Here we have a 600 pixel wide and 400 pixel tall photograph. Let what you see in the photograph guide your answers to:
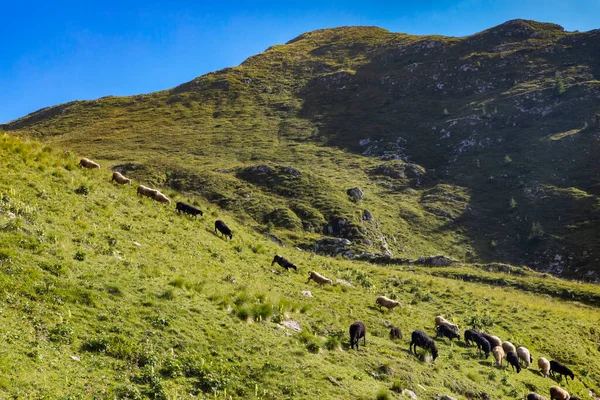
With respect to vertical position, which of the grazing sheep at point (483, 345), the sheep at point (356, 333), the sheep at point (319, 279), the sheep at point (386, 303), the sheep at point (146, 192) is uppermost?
the sheep at point (146, 192)

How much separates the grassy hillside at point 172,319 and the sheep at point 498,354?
1020 millimetres

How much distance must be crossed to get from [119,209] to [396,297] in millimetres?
20558

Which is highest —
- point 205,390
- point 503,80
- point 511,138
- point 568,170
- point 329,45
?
point 329,45

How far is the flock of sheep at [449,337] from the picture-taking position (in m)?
18.7

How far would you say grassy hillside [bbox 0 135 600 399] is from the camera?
995 cm

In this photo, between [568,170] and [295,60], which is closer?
[568,170]

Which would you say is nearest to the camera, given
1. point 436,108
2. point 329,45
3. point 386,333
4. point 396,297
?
point 386,333

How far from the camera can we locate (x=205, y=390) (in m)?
10.5

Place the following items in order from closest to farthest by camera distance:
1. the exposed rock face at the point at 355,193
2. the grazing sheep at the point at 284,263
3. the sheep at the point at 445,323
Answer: the sheep at the point at 445,323
the grazing sheep at the point at 284,263
the exposed rock face at the point at 355,193

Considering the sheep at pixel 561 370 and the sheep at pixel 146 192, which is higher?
the sheep at pixel 146 192

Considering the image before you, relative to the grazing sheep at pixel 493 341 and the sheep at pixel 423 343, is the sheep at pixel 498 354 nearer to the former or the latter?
the grazing sheep at pixel 493 341

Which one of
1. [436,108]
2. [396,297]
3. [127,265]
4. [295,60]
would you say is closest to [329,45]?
[295,60]

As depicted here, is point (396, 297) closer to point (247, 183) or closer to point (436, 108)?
point (247, 183)

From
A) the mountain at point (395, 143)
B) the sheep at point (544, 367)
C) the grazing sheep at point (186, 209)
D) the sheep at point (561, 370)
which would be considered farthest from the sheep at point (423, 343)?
the mountain at point (395, 143)
